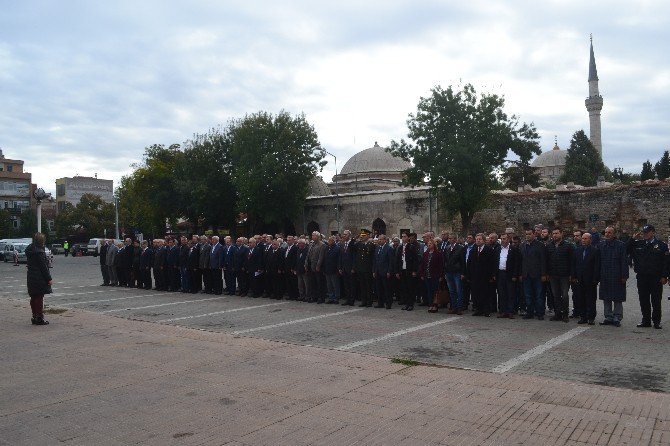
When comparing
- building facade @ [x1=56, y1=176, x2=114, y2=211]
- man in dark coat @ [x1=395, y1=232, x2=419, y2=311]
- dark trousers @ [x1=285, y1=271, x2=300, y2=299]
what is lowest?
dark trousers @ [x1=285, y1=271, x2=300, y2=299]

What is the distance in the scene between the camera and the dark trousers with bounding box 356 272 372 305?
14594 millimetres

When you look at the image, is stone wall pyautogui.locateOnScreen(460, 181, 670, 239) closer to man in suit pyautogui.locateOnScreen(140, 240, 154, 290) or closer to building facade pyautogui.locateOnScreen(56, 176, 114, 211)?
man in suit pyautogui.locateOnScreen(140, 240, 154, 290)

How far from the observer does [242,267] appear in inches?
683

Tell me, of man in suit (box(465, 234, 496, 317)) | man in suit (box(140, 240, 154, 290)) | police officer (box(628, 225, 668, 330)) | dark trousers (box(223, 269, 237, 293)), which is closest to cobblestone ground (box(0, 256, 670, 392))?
police officer (box(628, 225, 668, 330))

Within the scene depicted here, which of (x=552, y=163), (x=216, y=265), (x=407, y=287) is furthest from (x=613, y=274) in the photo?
(x=552, y=163)

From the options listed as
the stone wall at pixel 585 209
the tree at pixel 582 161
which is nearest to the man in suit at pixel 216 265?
the stone wall at pixel 585 209

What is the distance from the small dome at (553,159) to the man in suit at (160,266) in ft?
278

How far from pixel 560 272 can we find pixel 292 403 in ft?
24.4

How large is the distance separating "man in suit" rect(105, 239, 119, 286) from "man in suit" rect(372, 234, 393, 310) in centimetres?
1156

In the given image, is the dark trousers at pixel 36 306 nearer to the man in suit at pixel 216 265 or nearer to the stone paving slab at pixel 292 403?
the stone paving slab at pixel 292 403

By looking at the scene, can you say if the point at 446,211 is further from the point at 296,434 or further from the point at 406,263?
the point at 296,434

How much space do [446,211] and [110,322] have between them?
2964cm

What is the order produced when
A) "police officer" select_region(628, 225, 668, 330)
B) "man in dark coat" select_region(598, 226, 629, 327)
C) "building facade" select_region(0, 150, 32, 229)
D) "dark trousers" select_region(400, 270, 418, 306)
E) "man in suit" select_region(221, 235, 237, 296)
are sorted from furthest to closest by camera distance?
"building facade" select_region(0, 150, 32, 229) → "man in suit" select_region(221, 235, 237, 296) → "dark trousers" select_region(400, 270, 418, 306) → "man in dark coat" select_region(598, 226, 629, 327) → "police officer" select_region(628, 225, 668, 330)

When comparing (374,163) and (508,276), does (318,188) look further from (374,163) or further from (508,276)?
(508,276)
